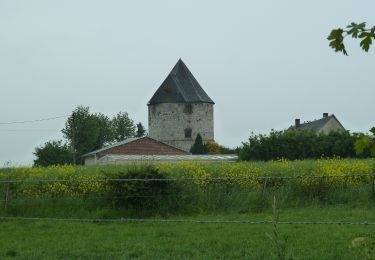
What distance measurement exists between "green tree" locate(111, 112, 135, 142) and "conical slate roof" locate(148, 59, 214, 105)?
3240 cm

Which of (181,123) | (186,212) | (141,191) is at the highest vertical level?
(181,123)

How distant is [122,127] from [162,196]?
92.3m

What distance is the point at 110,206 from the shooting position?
15.2m

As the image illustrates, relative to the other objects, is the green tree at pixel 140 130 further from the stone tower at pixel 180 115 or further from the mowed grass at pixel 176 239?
the mowed grass at pixel 176 239

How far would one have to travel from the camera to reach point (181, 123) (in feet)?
235

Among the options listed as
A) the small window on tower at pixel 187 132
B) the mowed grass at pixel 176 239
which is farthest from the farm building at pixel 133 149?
the mowed grass at pixel 176 239

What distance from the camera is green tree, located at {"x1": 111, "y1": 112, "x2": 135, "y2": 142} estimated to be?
104938 mm

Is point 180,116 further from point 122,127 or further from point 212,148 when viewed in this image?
point 122,127

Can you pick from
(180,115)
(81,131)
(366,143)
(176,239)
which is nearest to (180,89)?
(180,115)

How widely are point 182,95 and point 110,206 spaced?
56736mm

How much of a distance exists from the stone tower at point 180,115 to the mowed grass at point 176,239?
188ft

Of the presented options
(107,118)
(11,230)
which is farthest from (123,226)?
(107,118)

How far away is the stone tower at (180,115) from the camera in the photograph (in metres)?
71.4

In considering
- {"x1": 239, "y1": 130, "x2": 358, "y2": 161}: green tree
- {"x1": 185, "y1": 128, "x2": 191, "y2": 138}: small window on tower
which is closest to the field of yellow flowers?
{"x1": 239, "y1": 130, "x2": 358, "y2": 161}: green tree
